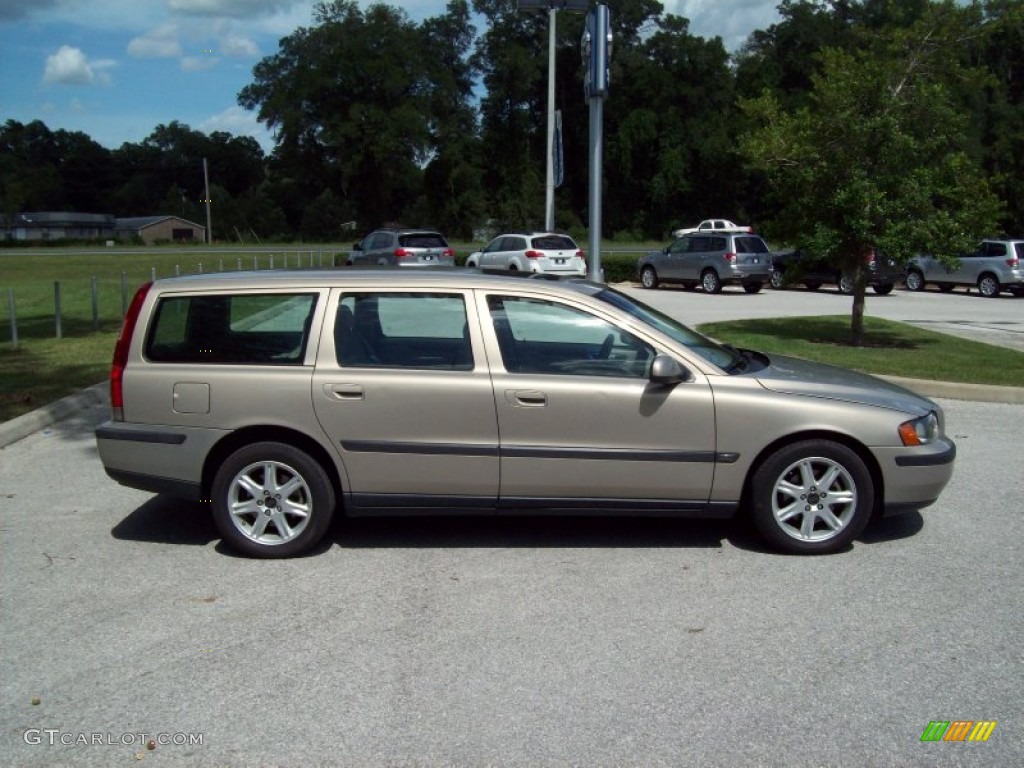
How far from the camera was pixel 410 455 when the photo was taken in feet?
18.3

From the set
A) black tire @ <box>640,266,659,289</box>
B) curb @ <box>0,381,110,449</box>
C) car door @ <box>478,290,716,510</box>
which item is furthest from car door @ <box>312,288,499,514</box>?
black tire @ <box>640,266,659,289</box>

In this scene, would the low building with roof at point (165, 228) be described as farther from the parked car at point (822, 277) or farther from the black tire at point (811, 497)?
the black tire at point (811, 497)

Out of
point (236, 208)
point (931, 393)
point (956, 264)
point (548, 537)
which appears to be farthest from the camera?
point (236, 208)

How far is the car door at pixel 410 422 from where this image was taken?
5.57 meters

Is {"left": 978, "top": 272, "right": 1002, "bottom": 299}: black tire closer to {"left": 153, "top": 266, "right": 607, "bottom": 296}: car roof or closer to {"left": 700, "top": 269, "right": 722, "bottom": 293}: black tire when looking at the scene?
{"left": 700, "top": 269, "right": 722, "bottom": 293}: black tire

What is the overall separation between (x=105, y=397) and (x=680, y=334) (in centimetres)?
680

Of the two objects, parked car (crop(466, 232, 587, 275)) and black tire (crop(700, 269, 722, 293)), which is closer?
parked car (crop(466, 232, 587, 275))

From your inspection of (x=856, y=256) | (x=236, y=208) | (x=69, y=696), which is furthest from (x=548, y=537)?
(x=236, y=208)

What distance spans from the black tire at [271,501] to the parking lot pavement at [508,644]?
138 mm

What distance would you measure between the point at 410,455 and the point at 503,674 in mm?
1678

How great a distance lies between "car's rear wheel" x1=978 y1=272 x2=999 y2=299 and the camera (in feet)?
92.6

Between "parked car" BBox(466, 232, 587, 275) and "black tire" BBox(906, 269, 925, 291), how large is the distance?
9.87 m

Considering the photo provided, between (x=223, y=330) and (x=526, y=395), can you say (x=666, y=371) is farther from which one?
(x=223, y=330)

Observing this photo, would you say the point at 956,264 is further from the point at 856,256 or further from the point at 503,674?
the point at 503,674
